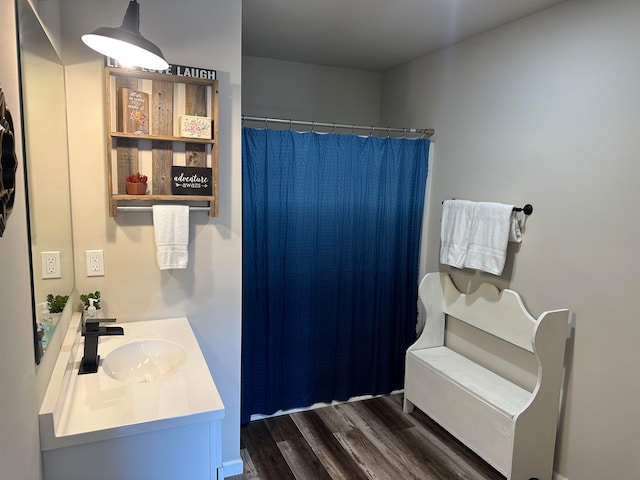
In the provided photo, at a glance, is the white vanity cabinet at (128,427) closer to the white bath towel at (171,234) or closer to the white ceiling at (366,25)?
the white bath towel at (171,234)

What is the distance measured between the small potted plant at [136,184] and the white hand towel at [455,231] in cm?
185

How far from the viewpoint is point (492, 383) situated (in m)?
2.49

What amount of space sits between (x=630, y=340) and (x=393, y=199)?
1.61 m

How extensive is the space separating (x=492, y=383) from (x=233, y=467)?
61.2 inches

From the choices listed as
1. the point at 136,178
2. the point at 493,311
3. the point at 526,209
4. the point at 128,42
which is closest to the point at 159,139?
the point at 136,178

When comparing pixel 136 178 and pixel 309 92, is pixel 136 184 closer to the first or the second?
pixel 136 178

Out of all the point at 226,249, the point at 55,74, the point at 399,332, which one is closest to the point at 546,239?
the point at 399,332

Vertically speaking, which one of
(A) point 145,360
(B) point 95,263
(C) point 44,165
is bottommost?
(A) point 145,360

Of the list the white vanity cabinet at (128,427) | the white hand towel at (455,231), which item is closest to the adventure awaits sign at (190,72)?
the white vanity cabinet at (128,427)

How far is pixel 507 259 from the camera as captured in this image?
8.37 feet

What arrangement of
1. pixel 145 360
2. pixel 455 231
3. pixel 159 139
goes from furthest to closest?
pixel 455 231, pixel 159 139, pixel 145 360

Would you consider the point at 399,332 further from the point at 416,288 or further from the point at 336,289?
the point at 336,289

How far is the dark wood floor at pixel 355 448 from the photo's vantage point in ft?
7.78

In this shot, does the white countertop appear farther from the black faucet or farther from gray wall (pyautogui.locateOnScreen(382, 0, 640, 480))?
Result: gray wall (pyautogui.locateOnScreen(382, 0, 640, 480))
